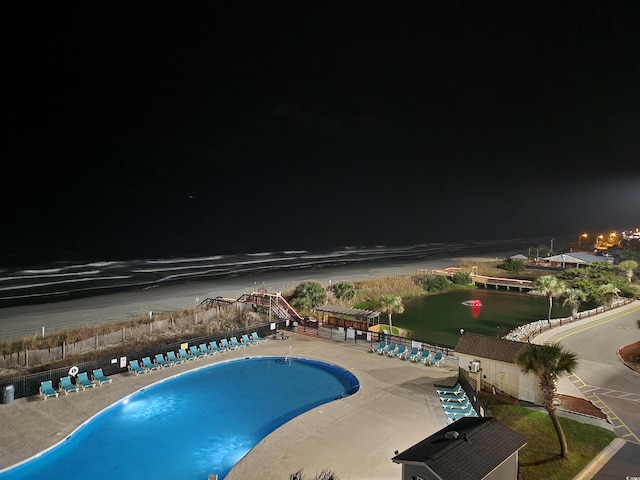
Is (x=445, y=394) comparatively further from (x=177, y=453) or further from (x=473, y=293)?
(x=473, y=293)

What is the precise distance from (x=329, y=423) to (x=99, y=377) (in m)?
10.6

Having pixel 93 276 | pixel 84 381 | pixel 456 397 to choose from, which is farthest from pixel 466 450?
pixel 93 276

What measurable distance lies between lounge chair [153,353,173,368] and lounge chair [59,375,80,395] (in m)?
3.88

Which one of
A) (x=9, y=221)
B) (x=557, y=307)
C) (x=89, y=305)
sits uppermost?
(x=9, y=221)

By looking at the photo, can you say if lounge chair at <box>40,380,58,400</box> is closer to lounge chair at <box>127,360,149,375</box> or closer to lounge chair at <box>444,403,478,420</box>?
lounge chair at <box>127,360,149,375</box>

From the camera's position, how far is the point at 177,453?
13711 millimetres

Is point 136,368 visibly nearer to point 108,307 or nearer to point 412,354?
point 412,354

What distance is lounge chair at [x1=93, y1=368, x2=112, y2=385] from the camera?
18.3 m

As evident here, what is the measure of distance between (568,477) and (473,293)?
136 ft

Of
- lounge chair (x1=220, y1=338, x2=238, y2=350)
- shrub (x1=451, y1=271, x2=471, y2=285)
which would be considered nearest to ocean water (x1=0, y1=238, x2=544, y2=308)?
lounge chair (x1=220, y1=338, x2=238, y2=350)

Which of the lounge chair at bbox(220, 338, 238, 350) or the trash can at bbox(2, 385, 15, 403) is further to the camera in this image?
the lounge chair at bbox(220, 338, 238, 350)

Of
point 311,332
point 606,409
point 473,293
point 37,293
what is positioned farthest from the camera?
point 473,293

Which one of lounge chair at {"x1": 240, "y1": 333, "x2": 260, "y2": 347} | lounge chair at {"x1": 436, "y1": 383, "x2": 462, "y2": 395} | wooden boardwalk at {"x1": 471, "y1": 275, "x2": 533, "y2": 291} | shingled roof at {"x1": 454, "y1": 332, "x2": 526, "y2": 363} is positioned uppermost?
shingled roof at {"x1": 454, "y1": 332, "x2": 526, "y2": 363}

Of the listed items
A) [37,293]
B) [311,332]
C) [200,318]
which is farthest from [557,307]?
[37,293]
